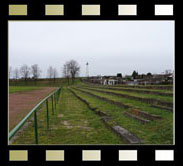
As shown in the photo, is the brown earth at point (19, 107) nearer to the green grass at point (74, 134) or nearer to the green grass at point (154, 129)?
the green grass at point (74, 134)

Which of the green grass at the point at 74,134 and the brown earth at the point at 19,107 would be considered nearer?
the green grass at the point at 74,134

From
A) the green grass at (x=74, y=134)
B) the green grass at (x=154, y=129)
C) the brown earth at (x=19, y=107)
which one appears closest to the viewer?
the green grass at (x=154, y=129)

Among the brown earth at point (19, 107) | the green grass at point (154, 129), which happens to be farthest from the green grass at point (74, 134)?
the brown earth at point (19, 107)

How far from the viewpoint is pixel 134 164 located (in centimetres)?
235

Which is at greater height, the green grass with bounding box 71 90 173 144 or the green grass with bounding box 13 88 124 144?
the green grass with bounding box 71 90 173 144

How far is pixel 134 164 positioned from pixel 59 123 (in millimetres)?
4064

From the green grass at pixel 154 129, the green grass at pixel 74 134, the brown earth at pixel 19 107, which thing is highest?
the green grass at pixel 154 129

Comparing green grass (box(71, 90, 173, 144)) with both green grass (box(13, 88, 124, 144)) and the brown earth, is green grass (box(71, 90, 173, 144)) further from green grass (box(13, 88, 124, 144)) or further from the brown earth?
the brown earth

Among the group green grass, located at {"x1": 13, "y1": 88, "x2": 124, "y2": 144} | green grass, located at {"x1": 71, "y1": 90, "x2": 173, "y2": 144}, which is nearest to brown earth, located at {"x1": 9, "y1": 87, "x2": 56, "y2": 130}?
green grass, located at {"x1": 13, "y1": 88, "x2": 124, "y2": 144}

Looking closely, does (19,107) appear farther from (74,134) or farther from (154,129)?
(154,129)

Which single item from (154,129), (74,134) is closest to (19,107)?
(74,134)

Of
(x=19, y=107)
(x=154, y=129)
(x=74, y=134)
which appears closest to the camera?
(x=154, y=129)

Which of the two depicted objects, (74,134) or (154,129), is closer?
(154,129)
